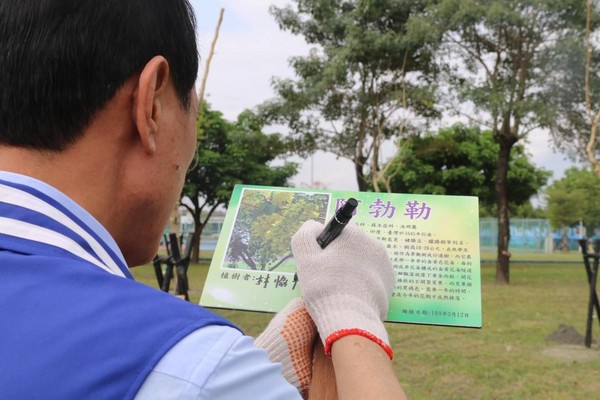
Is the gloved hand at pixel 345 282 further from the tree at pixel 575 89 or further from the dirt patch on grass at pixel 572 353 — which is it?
the tree at pixel 575 89

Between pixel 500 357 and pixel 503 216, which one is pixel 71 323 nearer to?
pixel 500 357

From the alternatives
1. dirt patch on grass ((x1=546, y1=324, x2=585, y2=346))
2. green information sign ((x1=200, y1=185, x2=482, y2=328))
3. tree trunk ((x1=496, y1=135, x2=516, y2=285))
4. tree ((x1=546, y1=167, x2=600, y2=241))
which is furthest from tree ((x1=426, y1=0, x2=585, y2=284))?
tree ((x1=546, y1=167, x2=600, y2=241))

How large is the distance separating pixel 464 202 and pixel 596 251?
6.46m

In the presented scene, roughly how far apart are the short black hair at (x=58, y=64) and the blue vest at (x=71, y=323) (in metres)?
0.17

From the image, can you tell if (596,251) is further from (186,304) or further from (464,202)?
(186,304)

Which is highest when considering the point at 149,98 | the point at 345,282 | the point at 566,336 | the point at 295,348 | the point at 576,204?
the point at 576,204

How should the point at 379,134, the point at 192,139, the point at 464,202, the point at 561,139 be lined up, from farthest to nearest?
the point at 379,134, the point at 561,139, the point at 464,202, the point at 192,139

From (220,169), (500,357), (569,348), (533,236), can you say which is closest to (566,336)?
(569,348)

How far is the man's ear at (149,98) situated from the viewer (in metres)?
0.80

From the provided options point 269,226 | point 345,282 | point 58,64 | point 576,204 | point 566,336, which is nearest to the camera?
point 58,64

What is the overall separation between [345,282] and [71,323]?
0.83 m

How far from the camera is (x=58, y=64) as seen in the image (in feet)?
2.52

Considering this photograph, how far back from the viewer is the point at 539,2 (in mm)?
12219

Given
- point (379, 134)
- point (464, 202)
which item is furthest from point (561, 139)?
point (464, 202)
